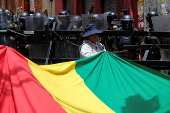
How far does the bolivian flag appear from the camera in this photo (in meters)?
2.89

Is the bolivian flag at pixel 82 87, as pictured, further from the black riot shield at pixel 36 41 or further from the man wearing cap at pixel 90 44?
the black riot shield at pixel 36 41

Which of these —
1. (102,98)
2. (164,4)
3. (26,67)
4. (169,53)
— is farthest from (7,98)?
(164,4)

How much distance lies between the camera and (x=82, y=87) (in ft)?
13.7

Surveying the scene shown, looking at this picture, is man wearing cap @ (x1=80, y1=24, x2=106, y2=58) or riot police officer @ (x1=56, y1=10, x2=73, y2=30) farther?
riot police officer @ (x1=56, y1=10, x2=73, y2=30)

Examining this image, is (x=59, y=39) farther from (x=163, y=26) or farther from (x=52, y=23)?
(x=163, y=26)

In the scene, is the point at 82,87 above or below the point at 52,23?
below

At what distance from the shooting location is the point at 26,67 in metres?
3.60

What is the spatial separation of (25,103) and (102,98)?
144cm

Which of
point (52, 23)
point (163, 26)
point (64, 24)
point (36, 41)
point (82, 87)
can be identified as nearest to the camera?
point (82, 87)

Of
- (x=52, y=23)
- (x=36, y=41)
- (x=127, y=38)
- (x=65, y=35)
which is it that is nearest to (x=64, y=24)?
(x=65, y=35)

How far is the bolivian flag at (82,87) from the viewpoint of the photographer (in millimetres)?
2891

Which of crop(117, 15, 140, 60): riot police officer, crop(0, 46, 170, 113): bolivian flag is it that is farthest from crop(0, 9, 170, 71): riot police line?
crop(0, 46, 170, 113): bolivian flag

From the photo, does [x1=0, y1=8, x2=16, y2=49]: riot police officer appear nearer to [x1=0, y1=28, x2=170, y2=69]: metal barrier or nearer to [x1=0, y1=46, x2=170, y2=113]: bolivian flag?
[x1=0, y1=28, x2=170, y2=69]: metal barrier

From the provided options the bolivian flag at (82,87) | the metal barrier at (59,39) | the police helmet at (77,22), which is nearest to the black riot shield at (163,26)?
the metal barrier at (59,39)
